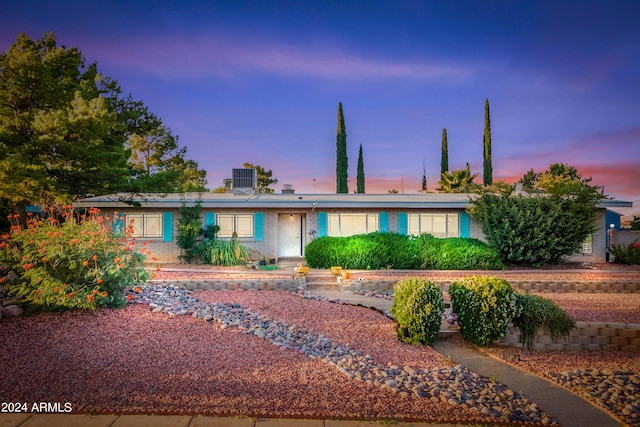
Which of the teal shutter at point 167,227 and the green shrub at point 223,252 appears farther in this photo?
the teal shutter at point 167,227

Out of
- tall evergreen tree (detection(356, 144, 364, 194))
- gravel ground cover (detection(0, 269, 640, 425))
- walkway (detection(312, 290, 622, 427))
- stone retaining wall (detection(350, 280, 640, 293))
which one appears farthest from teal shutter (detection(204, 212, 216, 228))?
tall evergreen tree (detection(356, 144, 364, 194))

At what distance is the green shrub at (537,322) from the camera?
17.7ft

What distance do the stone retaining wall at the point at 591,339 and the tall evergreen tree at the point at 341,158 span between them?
18598 mm

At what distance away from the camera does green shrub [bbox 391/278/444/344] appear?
201 inches

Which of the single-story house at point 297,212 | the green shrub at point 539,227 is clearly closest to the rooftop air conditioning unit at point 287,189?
the single-story house at point 297,212

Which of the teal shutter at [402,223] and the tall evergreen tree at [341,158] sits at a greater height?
the tall evergreen tree at [341,158]

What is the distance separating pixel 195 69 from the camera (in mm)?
12797

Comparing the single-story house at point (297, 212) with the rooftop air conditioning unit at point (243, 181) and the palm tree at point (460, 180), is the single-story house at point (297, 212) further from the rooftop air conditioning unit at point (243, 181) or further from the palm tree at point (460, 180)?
the palm tree at point (460, 180)

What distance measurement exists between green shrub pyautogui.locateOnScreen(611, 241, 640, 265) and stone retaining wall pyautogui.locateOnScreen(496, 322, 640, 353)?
35.1 feet

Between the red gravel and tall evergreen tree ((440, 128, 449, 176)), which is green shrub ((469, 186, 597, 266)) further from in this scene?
tall evergreen tree ((440, 128, 449, 176))

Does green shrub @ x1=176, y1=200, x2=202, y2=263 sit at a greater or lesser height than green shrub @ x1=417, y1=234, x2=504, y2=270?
greater

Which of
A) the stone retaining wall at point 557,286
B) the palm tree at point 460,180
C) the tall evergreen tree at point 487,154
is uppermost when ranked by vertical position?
the tall evergreen tree at point 487,154

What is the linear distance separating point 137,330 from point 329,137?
21392 millimetres

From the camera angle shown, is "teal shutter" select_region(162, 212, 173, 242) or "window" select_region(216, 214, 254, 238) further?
"window" select_region(216, 214, 254, 238)
